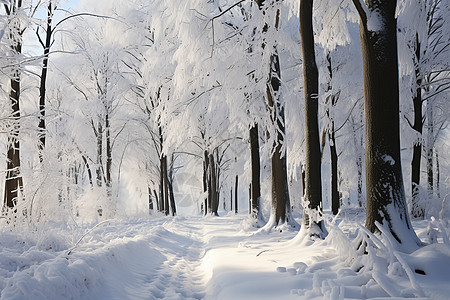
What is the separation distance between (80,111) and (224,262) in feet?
65.9

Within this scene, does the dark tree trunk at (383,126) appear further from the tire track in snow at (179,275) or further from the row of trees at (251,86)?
the tire track in snow at (179,275)

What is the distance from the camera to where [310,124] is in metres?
6.91

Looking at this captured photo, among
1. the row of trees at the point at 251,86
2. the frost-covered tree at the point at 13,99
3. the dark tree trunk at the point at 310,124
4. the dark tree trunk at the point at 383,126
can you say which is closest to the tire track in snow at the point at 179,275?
the row of trees at the point at 251,86

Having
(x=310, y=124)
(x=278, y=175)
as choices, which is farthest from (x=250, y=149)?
(x=310, y=124)

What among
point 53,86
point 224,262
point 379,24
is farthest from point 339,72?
point 53,86

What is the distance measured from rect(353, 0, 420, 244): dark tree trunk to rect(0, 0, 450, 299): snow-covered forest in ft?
0.05

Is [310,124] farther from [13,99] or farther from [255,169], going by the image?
[13,99]

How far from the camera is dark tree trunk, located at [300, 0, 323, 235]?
6.84 m

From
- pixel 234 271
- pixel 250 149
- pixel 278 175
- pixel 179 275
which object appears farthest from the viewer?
pixel 250 149

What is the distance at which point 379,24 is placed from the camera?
4.54m

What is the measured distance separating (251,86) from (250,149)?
3281 mm

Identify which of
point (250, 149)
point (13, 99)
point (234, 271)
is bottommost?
point (234, 271)

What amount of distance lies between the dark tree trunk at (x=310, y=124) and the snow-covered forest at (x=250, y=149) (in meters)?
0.03

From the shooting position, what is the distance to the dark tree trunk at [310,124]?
684cm
